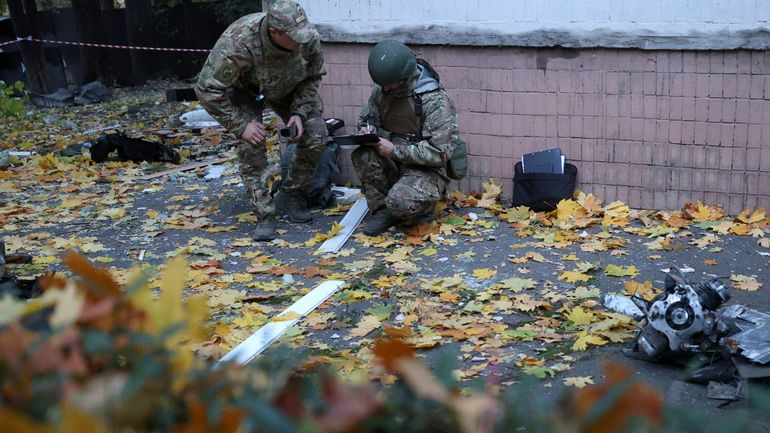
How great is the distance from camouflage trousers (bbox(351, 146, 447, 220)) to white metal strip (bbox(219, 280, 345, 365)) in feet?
3.64

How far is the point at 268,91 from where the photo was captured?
7.15 metres

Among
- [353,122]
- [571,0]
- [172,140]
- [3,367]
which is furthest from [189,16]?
[3,367]

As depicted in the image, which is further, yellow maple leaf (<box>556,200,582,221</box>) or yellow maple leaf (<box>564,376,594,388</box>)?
yellow maple leaf (<box>556,200,582,221</box>)

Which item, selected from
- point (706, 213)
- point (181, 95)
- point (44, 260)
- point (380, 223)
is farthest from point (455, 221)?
point (181, 95)

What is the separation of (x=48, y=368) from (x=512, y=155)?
6458 mm

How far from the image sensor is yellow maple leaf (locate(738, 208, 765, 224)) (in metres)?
6.64

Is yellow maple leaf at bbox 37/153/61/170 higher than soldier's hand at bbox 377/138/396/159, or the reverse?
soldier's hand at bbox 377/138/396/159

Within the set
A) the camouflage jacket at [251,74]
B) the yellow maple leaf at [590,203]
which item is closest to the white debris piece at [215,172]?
the camouflage jacket at [251,74]

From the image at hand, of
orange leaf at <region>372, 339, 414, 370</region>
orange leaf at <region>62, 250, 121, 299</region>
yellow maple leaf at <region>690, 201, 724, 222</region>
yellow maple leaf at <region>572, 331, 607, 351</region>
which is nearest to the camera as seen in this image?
orange leaf at <region>372, 339, 414, 370</region>

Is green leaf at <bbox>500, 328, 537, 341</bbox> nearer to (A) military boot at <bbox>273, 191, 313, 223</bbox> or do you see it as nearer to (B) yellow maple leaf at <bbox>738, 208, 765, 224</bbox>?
(B) yellow maple leaf at <bbox>738, 208, 765, 224</bbox>

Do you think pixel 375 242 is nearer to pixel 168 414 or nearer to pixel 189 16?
pixel 168 414

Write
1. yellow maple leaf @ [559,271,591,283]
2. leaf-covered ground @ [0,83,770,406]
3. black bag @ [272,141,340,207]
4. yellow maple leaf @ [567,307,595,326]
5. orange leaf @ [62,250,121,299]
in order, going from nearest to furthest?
1. orange leaf @ [62,250,121,299]
2. leaf-covered ground @ [0,83,770,406]
3. yellow maple leaf @ [567,307,595,326]
4. yellow maple leaf @ [559,271,591,283]
5. black bag @ [272,141,340,207]

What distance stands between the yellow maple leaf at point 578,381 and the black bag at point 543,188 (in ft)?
10.1

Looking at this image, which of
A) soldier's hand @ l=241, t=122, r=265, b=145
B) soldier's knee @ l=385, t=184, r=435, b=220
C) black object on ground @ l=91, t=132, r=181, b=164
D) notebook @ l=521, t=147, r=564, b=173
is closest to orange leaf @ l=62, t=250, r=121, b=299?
soldier's knee @ l=385, t=184, r=435, b=220
